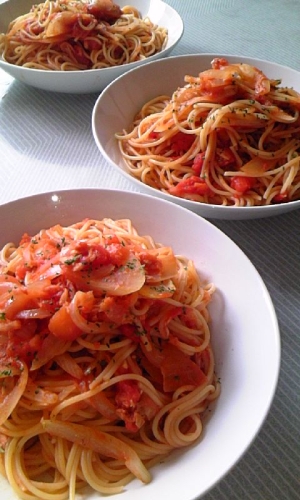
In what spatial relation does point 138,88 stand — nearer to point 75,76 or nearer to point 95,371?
point 75,76

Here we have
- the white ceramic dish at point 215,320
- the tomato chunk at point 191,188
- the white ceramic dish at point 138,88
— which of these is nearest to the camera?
the white ceramic dish at point 215,320

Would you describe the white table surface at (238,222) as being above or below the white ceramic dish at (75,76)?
below

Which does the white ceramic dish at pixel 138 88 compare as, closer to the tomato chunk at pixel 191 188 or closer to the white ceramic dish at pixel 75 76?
the white ceramic dish at pixel 75 76

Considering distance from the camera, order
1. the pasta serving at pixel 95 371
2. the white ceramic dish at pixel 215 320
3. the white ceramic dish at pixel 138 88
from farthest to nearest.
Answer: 1. the white ceramic dish at pixel 138 88
2. the pasta serving at pixel 95 371
3. the white ceramic dish at pixel 215 320

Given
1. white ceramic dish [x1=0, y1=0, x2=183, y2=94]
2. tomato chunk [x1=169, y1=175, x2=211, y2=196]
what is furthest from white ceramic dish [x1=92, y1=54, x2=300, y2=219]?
tomato chunk [x1=169, y1=175, x2=211, y2=196]

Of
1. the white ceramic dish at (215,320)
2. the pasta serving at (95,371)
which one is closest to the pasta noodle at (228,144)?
the white ceramic dish at (215,320)

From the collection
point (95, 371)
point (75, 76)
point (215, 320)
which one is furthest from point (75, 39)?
point (95, 371)

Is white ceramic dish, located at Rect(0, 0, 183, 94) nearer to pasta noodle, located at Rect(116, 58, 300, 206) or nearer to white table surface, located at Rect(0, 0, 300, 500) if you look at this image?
white table surface, located at Rect(0, 0, 300, 500)
